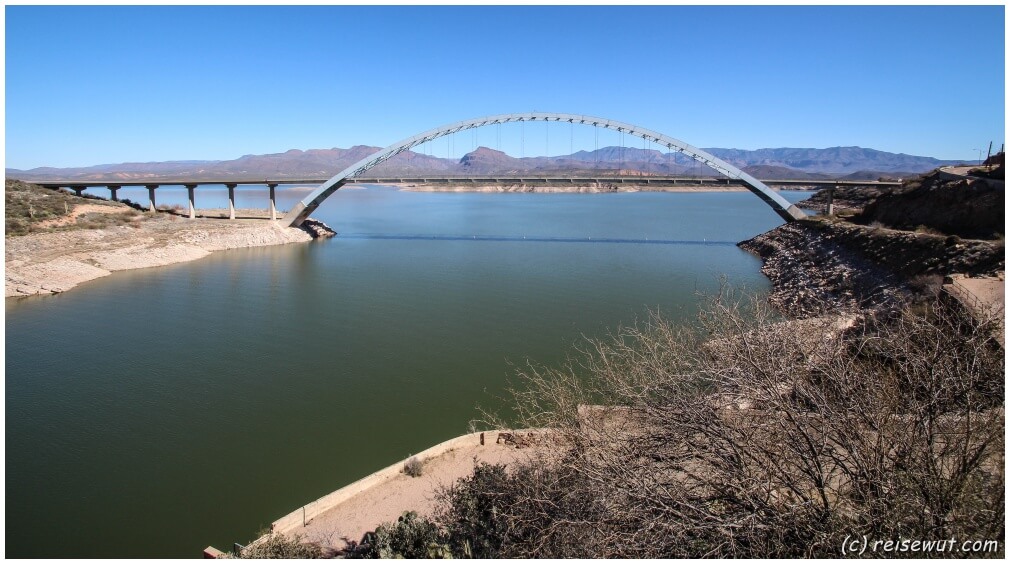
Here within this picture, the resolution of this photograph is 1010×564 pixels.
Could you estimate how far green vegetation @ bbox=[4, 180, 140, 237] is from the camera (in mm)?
26227

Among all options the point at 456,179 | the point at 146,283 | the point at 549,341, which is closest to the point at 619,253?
the point at 456,179

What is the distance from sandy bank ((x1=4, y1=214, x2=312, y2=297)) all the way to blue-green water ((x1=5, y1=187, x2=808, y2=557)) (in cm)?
113

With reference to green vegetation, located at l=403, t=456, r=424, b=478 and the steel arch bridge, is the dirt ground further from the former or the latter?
the steel arch bridge

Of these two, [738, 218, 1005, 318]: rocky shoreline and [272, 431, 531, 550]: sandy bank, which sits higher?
[738, 218, 1005, 318]: rocky shoreline

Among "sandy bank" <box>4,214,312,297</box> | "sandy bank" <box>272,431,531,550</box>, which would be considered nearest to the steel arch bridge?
"sandy bank" <box>4,214,312,297</box>

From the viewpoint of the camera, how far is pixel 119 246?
25.1 metres

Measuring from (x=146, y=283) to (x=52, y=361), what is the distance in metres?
9.65

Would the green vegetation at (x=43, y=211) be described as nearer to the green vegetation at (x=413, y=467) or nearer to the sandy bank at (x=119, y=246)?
the sandy bank at (x=119, y=246)

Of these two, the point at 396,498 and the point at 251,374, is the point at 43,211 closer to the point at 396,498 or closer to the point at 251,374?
the point at 251,374

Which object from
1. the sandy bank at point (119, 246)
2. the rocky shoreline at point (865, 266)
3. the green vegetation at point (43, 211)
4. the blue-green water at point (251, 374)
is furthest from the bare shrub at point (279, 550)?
the green vegetation at point (43, 211)

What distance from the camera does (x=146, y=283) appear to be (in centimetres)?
2102

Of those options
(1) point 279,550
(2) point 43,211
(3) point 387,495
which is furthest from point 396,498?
(2) point 43,211

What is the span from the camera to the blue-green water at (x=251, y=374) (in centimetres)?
713

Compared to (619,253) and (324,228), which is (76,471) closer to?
(619,253)
